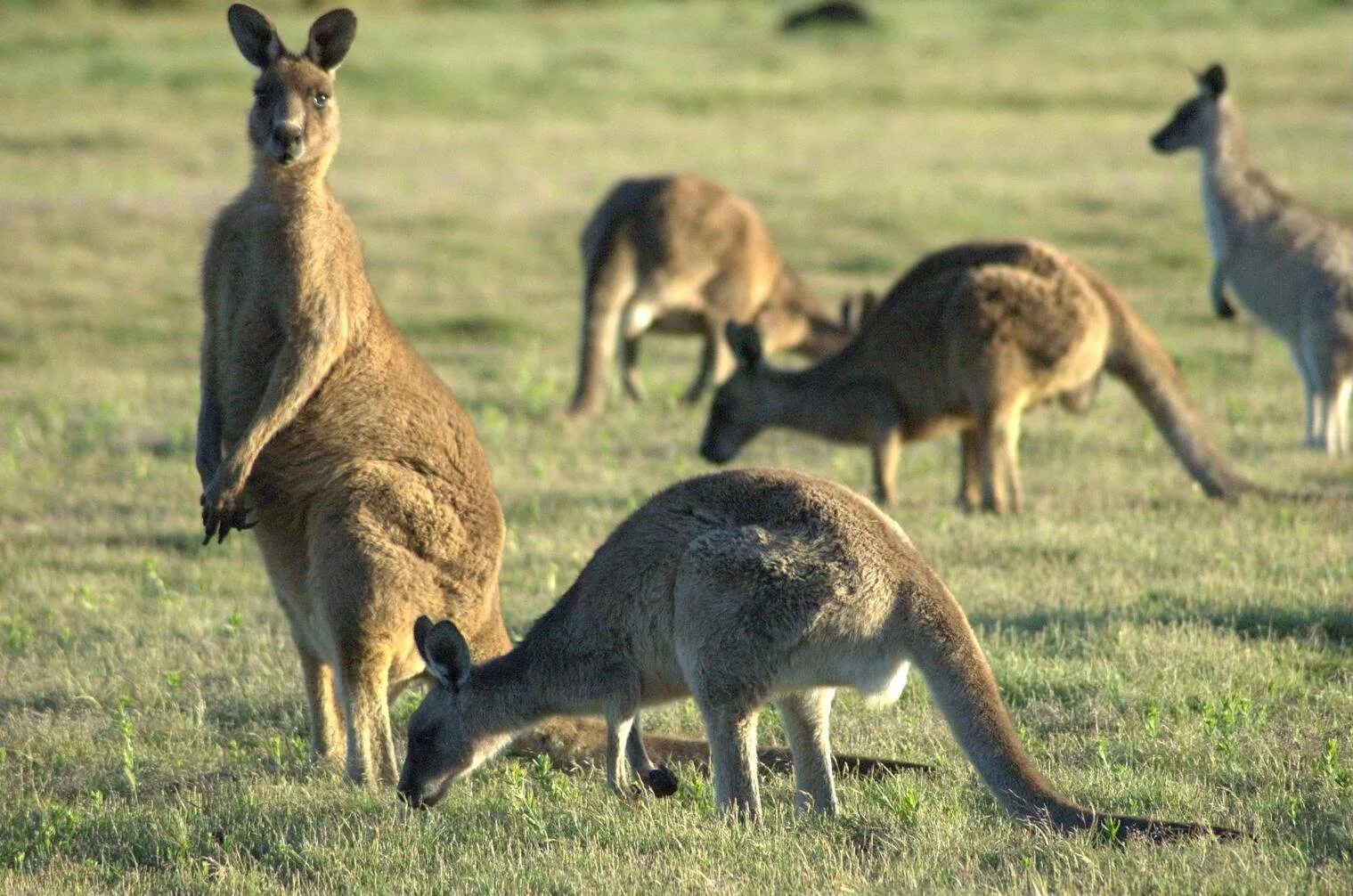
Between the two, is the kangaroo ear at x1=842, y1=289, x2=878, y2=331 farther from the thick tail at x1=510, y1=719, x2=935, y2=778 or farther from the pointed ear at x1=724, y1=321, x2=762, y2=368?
the thick tail at x1=510, y1=719, x2=935, y2=778

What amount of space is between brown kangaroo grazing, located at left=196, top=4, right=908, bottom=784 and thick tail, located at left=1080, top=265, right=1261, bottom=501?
4.29 metres

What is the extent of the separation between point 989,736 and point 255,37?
10.5ft

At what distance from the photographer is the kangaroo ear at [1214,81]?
11.8 meters

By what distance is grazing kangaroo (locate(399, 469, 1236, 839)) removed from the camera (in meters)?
4.31

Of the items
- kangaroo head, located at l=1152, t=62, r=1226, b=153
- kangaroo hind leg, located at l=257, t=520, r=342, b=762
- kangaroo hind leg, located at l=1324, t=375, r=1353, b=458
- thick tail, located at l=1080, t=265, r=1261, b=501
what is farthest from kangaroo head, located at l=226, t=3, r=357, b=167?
kangaroo head, located at l=1152, t=62, r=1226, b=153

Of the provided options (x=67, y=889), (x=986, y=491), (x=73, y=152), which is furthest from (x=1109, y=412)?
(x=73, y=152)

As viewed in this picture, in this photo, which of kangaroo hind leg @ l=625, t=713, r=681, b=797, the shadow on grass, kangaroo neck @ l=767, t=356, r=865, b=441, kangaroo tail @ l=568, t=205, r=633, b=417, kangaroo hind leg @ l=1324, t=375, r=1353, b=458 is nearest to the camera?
kangaroo hind leg @ l=625, t=713, r=681, b=797

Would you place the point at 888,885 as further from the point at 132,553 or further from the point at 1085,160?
the point at 1085,160

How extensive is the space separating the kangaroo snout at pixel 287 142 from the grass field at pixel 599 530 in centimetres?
180

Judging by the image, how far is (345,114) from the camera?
27.2 m

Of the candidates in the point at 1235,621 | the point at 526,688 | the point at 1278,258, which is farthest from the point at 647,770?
the point at 1278,258

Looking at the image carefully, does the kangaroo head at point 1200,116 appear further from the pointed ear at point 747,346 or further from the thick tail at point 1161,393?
the pointed ear at point 747,346

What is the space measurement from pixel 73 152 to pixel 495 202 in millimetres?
6047

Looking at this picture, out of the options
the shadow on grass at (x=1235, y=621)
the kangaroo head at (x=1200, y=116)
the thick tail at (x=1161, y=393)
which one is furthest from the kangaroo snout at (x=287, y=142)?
the kangaroo head at (x=1200, y=116)
